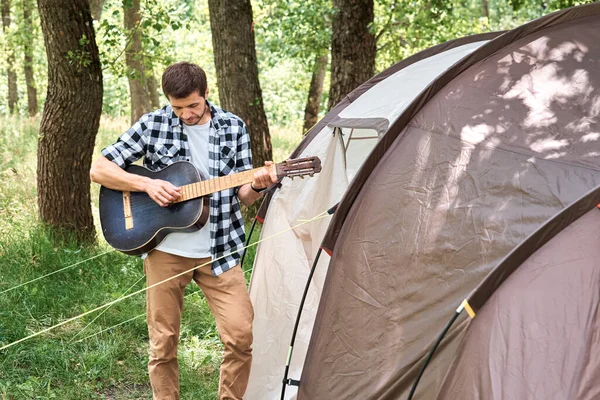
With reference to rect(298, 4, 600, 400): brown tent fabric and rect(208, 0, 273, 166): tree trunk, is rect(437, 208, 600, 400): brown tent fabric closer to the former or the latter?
rect(298, 4, 600, 400): brown tent fabric

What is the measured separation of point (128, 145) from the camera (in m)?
3.68

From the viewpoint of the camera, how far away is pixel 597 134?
2.89 m

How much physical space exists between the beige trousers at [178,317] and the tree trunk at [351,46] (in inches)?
160

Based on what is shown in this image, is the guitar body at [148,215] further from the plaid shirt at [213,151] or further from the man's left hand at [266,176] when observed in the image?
the man's left hand at [266,176]

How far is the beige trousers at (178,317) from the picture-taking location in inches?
144

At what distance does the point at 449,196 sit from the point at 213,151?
4.03 feet

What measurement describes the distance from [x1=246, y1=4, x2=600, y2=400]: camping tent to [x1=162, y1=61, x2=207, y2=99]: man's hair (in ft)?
2.87


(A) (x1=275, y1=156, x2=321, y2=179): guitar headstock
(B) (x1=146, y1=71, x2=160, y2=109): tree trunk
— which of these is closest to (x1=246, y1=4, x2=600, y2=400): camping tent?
(A) (x1=275, y1=156, x2=321, y2=179): guitar headstock

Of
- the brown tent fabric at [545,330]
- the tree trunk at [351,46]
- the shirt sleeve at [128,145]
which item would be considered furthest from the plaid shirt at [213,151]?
the tree trunk at [351,46]

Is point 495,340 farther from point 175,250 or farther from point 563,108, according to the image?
point 175,250

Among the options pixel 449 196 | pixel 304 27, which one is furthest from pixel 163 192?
pixel 304 27

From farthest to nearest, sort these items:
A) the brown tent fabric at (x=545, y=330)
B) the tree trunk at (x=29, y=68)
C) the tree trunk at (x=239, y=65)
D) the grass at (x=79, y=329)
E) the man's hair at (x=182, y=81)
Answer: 1. the tree trunk at (x=29, y=68)
2. the tree trunk at (x=239, y=65)
3. the grass at (x=79, y=329)
4. the man's hair at (x=182, y=81)
5. the brown tent fabric at (x=545, y=330)

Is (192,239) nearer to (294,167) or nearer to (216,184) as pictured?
(216,184)

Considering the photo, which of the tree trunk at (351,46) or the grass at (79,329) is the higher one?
the tree trunk at (351,46)
